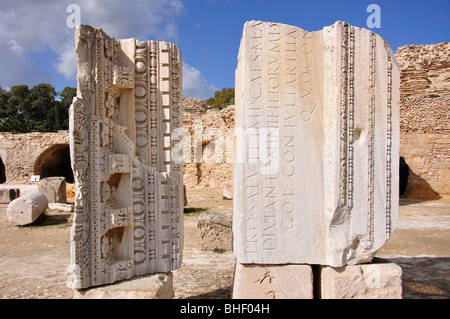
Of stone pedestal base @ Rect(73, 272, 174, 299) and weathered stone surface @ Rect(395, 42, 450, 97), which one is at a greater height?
weathered stone surface @ Rect(395, 42, 450, 97)

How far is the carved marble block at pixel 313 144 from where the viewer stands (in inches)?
93.6

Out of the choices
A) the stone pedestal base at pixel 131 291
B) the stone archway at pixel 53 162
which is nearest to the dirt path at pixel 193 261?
the stone pedestal base at pixel 131 291

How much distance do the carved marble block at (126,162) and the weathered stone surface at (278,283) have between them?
616 mm

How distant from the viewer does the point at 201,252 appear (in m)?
4.82

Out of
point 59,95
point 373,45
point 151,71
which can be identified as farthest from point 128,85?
point 59,95

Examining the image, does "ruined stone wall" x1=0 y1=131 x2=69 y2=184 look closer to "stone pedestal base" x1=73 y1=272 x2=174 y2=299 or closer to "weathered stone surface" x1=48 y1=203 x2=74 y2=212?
"weathered stone surface" x1=48 y1=203 x2=74 y2=212

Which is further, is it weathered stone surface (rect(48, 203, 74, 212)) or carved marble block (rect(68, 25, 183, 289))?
weathered stone surface (rect(48, 203, 74, 212))

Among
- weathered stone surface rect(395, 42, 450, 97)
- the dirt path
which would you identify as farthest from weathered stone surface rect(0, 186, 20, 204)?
weathered stone surface rect(395, 42, 450, 97)

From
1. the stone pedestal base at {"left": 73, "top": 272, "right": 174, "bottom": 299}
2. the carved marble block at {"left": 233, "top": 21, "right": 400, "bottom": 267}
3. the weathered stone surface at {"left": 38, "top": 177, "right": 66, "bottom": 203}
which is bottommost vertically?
the stone pedestal base at {"left": 73, "top": 272, "right": 174, "bottom": 299}

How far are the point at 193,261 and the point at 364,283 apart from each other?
99.0 inches

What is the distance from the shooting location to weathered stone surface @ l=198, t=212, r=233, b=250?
16.0 feet

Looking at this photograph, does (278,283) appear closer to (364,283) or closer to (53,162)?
(364,283)

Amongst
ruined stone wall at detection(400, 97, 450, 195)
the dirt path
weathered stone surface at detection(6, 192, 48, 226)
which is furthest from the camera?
ruined stone wall at detection(400, 97, 450, 195)

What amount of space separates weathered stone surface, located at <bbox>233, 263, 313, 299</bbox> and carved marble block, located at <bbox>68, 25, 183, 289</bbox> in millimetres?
616
